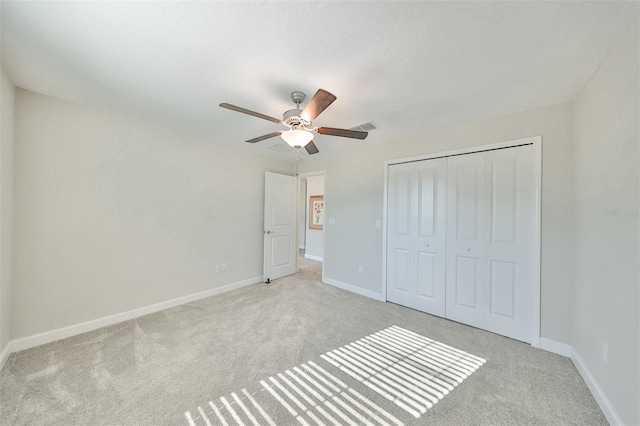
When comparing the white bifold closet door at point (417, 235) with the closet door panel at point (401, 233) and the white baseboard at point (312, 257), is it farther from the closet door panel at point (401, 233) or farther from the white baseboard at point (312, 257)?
the white baseboard at point (312, 257)

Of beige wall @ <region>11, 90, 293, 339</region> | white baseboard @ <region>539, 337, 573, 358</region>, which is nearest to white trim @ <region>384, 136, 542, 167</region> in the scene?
white baseboard @ <region>539, 337, 573, 358</region>

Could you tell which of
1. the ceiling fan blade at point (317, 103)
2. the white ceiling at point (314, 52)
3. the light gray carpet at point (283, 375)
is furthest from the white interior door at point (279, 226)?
the ceiling fan blade at point (317, 103)

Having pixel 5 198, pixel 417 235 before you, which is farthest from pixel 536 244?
pixel 5 198

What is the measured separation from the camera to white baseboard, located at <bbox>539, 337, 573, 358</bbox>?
2.10 metres

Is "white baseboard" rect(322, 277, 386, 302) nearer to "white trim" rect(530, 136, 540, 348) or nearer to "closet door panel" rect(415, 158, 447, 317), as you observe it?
"closet door panel" rect(415, 158, 447, 317)

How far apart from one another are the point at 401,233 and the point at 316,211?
12.4 feet

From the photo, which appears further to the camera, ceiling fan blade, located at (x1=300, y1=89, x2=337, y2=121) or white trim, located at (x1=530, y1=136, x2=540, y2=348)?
white trim, located at (x1=530, y1=136, x2=540, y2=348)

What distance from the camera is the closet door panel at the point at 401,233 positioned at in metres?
3.14

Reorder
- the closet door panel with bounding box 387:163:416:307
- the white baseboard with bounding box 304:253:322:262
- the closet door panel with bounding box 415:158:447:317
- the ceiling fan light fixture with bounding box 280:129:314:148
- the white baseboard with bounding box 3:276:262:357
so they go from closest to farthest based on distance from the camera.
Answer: the ceiling fan light fixture with bounding box 280:129:314:148, the white baseboard with bounding box 3:276:262:357, the closet door panel with bounding box 415:158:447:317, the closet door panel with bounding box 387:163:416:307, the white baseboard with bounding box 304:253:322:262

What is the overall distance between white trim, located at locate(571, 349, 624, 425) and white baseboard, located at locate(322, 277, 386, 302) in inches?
74.7

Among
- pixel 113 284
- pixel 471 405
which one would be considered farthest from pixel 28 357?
pixel 471 405

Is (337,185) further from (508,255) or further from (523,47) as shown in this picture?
(523,47)

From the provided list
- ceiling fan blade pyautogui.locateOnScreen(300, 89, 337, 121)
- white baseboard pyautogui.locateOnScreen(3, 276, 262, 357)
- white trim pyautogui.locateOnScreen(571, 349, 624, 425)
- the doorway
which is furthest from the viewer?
the doorway

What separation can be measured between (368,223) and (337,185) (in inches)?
34.6
